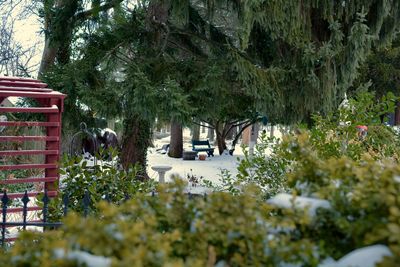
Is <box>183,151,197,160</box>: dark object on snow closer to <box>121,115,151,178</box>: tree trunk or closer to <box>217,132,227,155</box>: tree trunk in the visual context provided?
<box>217,132,227,155</box>: tree trunk

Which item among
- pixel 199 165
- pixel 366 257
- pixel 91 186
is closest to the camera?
pixel 366 257

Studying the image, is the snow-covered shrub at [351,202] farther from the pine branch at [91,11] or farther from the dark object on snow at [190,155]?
the dark object on snow at [190,155]

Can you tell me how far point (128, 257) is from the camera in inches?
47.6

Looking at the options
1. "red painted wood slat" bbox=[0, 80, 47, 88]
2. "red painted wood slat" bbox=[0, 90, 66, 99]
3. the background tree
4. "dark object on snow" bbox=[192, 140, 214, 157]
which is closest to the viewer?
"red painted wood slat" bbox=[0, 90, 66, 99]

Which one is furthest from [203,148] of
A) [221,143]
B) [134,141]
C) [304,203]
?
[304,203]

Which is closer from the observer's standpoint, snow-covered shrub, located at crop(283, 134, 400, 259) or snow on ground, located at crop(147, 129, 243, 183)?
snow-covered shrub, located at crop(283, 134, 400, 259)

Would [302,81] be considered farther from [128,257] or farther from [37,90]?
[128,257]

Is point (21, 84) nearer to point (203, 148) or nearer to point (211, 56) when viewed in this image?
point (211, 56)

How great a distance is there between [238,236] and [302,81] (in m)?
8.84

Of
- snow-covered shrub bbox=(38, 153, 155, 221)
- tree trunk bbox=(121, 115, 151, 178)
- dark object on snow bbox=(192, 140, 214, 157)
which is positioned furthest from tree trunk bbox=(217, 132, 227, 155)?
snow-covered shrub bbox=(38, 153, 155, 221)

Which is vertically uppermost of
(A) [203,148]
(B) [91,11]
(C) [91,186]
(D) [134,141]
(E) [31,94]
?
(B) [91,11]

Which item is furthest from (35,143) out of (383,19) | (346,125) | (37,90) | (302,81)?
(346,125)

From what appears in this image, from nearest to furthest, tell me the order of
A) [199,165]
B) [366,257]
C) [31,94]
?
[366,257] → [31,94] → [199,165]

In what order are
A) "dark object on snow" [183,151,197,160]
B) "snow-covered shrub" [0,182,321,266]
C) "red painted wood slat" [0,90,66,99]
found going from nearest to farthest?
"snow-covered shrub" [0,182,321,266], "red painted wood slat" [0,90,66,99], "dark object on snow" [183,151,197,160]
